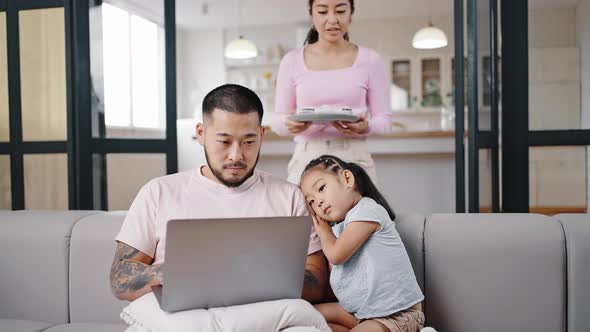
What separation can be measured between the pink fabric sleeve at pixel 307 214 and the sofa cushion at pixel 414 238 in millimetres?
293

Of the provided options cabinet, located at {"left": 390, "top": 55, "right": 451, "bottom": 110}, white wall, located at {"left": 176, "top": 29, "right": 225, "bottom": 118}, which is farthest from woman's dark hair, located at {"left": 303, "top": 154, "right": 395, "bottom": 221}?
white wall, located at {"left": 176, "top": 29, "right": 225, "bottom": 118}

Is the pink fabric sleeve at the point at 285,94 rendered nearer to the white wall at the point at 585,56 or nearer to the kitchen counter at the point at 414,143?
the white wall at the point at 585,56

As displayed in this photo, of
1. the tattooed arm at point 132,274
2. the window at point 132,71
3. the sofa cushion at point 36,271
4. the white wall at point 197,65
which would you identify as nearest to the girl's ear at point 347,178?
the tattooed arm at point 132,274

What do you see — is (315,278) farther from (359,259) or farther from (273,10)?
(273,10)

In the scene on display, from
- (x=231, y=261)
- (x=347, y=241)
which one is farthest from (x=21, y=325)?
(x=347, y=241)

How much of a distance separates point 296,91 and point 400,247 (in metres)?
0.88

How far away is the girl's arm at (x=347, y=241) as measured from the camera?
5.22 ft

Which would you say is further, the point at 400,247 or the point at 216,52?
the point at 216,52

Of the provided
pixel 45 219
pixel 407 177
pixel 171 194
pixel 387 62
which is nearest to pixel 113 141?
pixel 45 219

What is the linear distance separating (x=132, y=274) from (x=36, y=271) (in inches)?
26.1

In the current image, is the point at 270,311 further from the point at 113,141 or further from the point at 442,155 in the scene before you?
the point at 442,155

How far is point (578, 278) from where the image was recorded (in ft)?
5.48

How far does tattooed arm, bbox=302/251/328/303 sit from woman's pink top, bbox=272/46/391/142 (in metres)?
0.66

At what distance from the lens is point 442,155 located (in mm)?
4652
